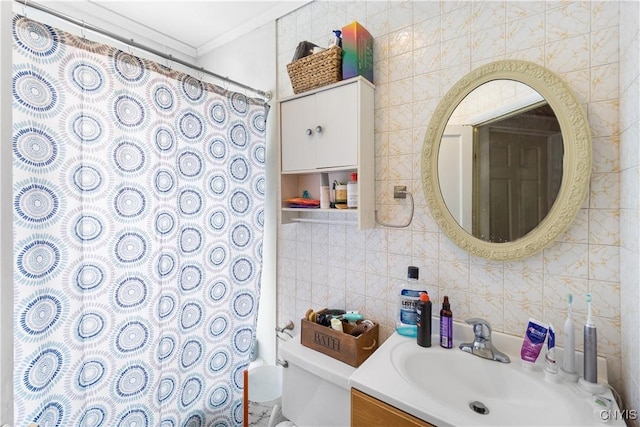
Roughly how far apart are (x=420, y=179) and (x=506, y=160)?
0.31 meters

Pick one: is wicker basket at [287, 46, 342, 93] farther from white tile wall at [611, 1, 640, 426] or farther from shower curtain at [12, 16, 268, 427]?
white tile wall at [611, 1, 640, 426]

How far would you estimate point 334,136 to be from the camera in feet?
4.30

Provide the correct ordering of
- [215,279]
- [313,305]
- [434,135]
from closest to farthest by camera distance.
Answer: [434,135]
[215,279]
[313,305]

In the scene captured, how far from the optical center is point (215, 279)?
148cm

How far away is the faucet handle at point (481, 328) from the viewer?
41.2 inches

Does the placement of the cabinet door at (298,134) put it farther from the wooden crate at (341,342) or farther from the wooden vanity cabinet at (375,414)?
the wooden vanity cabinet at (375,414)

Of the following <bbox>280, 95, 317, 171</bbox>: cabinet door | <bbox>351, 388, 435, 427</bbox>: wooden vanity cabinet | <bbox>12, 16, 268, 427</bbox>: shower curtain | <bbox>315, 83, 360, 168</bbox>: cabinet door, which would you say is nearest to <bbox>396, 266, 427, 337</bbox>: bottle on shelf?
<bbox>351, 388, 435, 427</bbox>: wooden vanity cabinet

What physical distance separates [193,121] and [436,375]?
142 cm

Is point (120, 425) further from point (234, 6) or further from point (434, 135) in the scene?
point (234, 6)

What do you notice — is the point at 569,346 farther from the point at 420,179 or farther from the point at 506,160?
the point at 420,179

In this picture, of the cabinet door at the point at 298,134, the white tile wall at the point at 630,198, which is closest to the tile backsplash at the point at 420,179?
the white tile wall at the point at 630,198

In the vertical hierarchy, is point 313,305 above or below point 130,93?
below

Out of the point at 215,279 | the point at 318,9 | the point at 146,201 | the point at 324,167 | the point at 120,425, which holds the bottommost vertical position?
the point at 120,425

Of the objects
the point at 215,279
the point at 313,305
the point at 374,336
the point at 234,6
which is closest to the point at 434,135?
the point at 374,336
